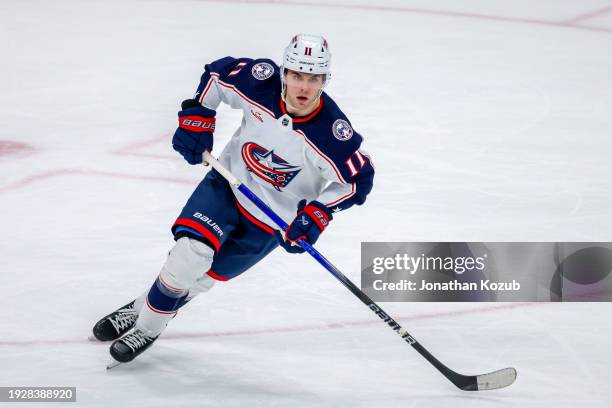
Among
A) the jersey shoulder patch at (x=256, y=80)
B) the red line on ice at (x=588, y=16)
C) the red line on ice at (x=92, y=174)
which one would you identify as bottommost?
the jersey shoulder patch at (x=256, y=80)

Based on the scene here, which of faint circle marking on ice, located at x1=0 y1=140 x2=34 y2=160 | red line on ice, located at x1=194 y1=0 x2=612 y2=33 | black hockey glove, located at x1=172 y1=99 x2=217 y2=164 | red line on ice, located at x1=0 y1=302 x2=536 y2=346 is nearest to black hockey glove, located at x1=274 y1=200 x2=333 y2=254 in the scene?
black hockey glove, located at x1=172 y1=99 x2=217 y2=164

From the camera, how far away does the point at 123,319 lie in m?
3.74

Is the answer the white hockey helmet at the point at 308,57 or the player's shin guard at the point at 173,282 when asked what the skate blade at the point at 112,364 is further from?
the white hockey helmet at the point at 308,57

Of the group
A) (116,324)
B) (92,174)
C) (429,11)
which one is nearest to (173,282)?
(116,324)

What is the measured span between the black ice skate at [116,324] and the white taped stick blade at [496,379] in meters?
1.20

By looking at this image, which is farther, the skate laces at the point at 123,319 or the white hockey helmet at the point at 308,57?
the skate laces at the point at 123,319

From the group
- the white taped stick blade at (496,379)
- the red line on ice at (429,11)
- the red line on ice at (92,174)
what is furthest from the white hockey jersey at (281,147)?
the red line on ice at (429,11)

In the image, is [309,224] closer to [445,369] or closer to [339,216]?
[445,369]

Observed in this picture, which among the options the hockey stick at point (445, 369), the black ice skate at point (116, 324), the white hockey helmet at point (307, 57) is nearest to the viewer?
the white hockey helmet at point (307, 57)

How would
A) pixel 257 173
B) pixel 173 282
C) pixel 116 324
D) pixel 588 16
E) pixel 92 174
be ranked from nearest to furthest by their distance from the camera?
pixel 173 282, pixel 257 173, pixel 116 324, pixel 92 174, pixel 588 16

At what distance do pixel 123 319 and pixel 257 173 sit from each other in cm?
71

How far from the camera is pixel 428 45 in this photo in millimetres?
7340

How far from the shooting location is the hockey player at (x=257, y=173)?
338cm

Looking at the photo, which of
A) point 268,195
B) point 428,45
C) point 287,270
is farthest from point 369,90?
point 268,195
